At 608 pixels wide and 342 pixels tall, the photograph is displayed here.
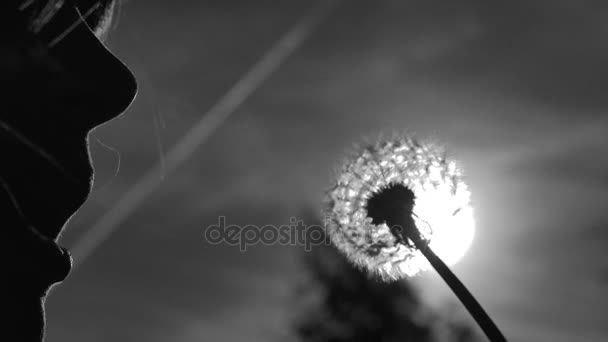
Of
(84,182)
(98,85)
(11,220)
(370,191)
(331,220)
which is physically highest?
(331,220)

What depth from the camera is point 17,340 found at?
172cm

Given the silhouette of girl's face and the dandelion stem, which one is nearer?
the silhouette of girl's face

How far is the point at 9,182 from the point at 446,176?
7.10 m

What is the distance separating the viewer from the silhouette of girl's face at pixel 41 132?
176 cm

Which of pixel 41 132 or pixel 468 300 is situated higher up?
pixel 41 132

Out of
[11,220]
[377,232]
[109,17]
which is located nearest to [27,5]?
[11,220]

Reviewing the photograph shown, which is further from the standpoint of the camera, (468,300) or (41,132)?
(468,300)

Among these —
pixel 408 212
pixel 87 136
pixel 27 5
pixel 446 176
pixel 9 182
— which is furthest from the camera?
pixel 446 176

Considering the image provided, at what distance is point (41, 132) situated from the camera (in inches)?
81.4

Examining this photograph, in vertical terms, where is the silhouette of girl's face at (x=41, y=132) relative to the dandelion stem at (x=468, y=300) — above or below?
above

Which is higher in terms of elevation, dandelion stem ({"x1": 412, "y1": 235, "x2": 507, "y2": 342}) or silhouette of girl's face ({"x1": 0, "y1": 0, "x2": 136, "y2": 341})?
silhouette of girl's face ({"x1": 0, "y1": 0, "x2": 136, "y2": 341})

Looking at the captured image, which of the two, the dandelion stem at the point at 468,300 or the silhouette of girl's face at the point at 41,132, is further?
the dandelion stem at the point at 468,300

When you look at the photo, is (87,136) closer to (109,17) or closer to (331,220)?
(109,17)

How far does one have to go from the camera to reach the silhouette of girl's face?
1761 millimetres
